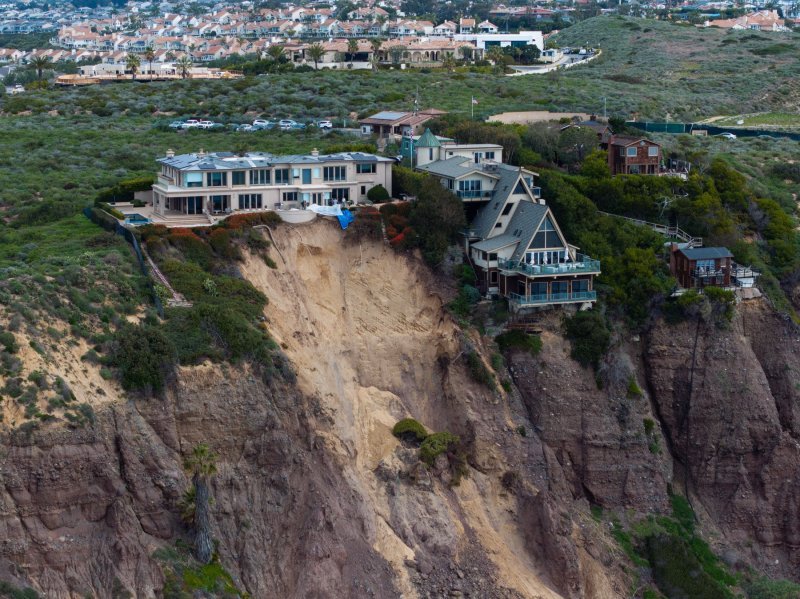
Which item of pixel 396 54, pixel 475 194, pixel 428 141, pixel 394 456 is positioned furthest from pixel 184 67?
pixel 394 456

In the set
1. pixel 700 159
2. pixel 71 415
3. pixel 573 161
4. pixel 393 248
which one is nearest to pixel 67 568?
pixel 71 415

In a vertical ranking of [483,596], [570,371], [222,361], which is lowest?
[483,596]

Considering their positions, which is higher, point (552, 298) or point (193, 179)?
point (193, 179)

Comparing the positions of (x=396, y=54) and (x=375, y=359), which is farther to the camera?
(x=396, y=54)

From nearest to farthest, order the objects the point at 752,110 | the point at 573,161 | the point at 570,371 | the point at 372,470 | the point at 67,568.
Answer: the point at 67,568 < the point at 372,470 < the point at 570,371 < the point at 573,161 < the point at 752,110

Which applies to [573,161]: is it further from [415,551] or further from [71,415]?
[71,415]

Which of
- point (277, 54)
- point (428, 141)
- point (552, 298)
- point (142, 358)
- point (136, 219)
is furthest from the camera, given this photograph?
point (277, 54)

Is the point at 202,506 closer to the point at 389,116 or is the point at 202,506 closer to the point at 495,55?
the point at 389,116

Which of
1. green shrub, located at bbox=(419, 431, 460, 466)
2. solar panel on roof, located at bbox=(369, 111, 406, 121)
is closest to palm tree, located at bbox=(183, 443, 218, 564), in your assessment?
green shrub, located at bbox=(419, 431, 460, 466)
